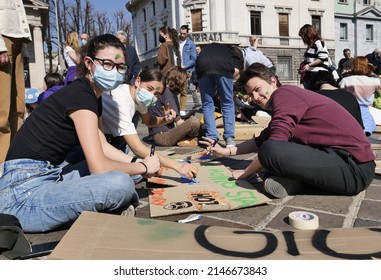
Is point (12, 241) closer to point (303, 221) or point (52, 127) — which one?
point (52, 127)

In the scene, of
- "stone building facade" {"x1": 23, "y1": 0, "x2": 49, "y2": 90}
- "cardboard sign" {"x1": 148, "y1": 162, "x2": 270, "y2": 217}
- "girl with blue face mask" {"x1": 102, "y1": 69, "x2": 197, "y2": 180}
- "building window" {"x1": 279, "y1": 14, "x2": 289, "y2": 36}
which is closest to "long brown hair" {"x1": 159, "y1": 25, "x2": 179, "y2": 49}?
"girl with blue face mask" {"x1": 102, "y1": 69, "x2": 197, "y2": 180}

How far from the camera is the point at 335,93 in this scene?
11.8 ft

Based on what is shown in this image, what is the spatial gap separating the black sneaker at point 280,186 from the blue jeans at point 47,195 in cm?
106

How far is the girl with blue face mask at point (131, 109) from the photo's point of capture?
2957 millimetres

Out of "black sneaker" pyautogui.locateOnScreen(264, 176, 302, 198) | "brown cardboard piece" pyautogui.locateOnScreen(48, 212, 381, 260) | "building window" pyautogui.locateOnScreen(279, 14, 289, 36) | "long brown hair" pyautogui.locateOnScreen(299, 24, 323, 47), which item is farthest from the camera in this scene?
"building window" pyautogui.locateOnScreen(279, 14, 289, 36)

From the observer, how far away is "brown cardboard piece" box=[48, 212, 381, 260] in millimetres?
1416

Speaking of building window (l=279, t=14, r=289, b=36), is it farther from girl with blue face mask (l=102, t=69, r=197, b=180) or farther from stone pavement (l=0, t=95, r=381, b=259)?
stone pavement (l=0, t=95, r=381, b=259)

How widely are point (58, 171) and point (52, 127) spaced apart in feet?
0.93

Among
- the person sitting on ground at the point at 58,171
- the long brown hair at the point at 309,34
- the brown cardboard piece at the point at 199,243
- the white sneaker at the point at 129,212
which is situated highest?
the long brown hair at the point at 309,34

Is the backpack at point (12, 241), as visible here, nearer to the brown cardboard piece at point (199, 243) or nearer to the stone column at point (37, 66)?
the brown cardboard piece at point (199, 243)

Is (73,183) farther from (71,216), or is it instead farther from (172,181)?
(172,181)

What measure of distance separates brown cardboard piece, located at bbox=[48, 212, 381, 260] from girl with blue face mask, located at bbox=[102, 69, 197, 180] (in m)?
1.08

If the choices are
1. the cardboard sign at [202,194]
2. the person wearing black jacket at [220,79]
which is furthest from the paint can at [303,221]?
the person wearing black jacket at [220,79]
